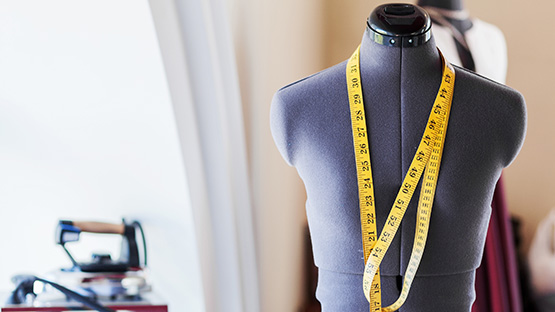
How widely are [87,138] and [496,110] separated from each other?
1.17m

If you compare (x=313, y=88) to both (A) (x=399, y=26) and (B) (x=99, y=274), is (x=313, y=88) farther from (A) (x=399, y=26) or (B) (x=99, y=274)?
(B) (x=99, y=274)

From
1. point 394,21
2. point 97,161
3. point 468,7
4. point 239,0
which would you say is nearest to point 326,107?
point 394,21

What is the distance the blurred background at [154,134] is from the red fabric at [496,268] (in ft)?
2.44

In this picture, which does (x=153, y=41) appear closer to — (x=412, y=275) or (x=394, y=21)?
(x=394, y=21)

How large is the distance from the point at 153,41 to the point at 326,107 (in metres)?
0.59

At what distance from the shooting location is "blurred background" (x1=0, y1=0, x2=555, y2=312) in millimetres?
1590

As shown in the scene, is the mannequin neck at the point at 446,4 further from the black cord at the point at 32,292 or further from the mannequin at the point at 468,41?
the black cord at the point at 32,292

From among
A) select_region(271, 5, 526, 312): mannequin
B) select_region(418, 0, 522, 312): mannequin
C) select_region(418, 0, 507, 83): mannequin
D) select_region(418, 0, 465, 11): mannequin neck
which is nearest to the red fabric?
select_region(418, 0, 522, 312): mannequin

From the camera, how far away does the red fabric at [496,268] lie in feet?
6.92

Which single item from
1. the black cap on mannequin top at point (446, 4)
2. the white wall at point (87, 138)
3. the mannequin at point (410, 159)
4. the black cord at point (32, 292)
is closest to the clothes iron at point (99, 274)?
the black cord at point (32, 292)

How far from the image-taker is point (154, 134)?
1.69m

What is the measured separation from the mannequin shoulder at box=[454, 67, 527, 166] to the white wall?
802 millimetres

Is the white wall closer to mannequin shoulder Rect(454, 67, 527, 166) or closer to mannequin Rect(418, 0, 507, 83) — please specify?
mannequin shoulder Rect(454, 67, 527, 166)

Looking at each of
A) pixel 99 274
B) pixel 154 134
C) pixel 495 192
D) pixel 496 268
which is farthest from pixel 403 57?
pixel 496 268
